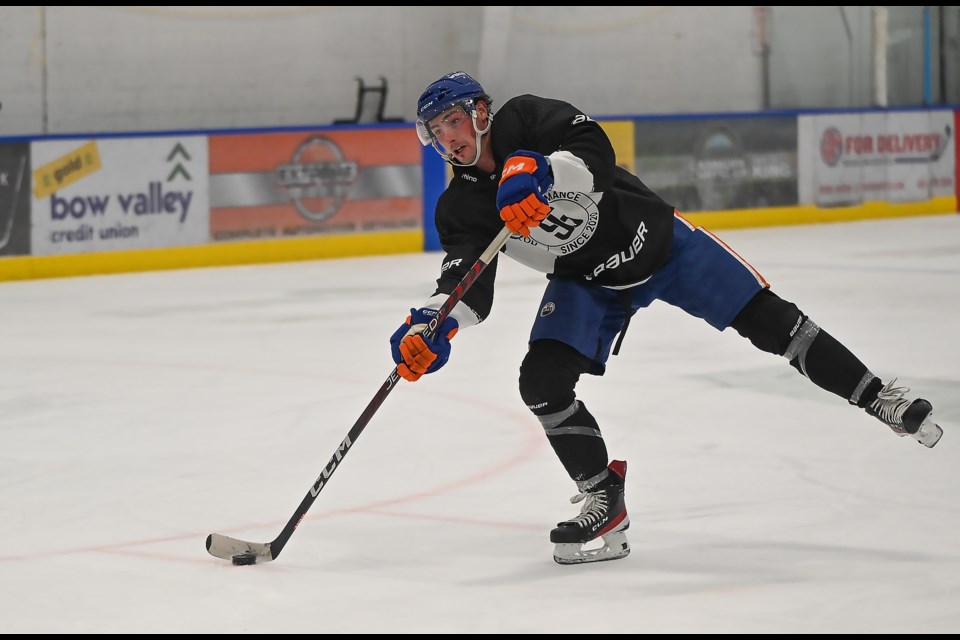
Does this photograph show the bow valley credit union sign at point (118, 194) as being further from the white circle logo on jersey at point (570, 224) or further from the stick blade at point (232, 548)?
the white circle logo on jersey at point (570, 224)

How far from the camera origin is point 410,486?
430 cm

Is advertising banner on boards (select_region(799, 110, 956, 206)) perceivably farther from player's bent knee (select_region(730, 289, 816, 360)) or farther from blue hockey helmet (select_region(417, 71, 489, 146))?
blue hockey helmet (select_region(417, 71, 489, 146))

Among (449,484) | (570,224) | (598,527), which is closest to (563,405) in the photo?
(598,527)

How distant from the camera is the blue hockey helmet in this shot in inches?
136

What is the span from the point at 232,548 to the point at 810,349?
142cm

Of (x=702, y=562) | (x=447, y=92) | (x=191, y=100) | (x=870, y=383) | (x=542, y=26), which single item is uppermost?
(x=542, y=26)

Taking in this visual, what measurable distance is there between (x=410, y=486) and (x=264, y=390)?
1.76m

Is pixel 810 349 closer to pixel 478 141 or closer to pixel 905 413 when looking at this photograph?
pixel 905 413

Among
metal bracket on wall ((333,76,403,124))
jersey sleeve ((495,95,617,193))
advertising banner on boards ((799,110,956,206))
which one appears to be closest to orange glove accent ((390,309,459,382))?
jersey sleeve ((495,95,617,193))

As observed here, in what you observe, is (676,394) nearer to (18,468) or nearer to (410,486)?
(410,486)

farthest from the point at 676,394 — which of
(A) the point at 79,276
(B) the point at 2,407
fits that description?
(A) the point at 79,276

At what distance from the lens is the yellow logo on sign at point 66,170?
984 centimetres

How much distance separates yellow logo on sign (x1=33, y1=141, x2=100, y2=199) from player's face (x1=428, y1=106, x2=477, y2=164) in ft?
22.4

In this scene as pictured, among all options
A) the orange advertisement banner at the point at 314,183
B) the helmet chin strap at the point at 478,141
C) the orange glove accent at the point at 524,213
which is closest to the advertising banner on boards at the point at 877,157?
the orange advertisement banner at the point at 314,183
